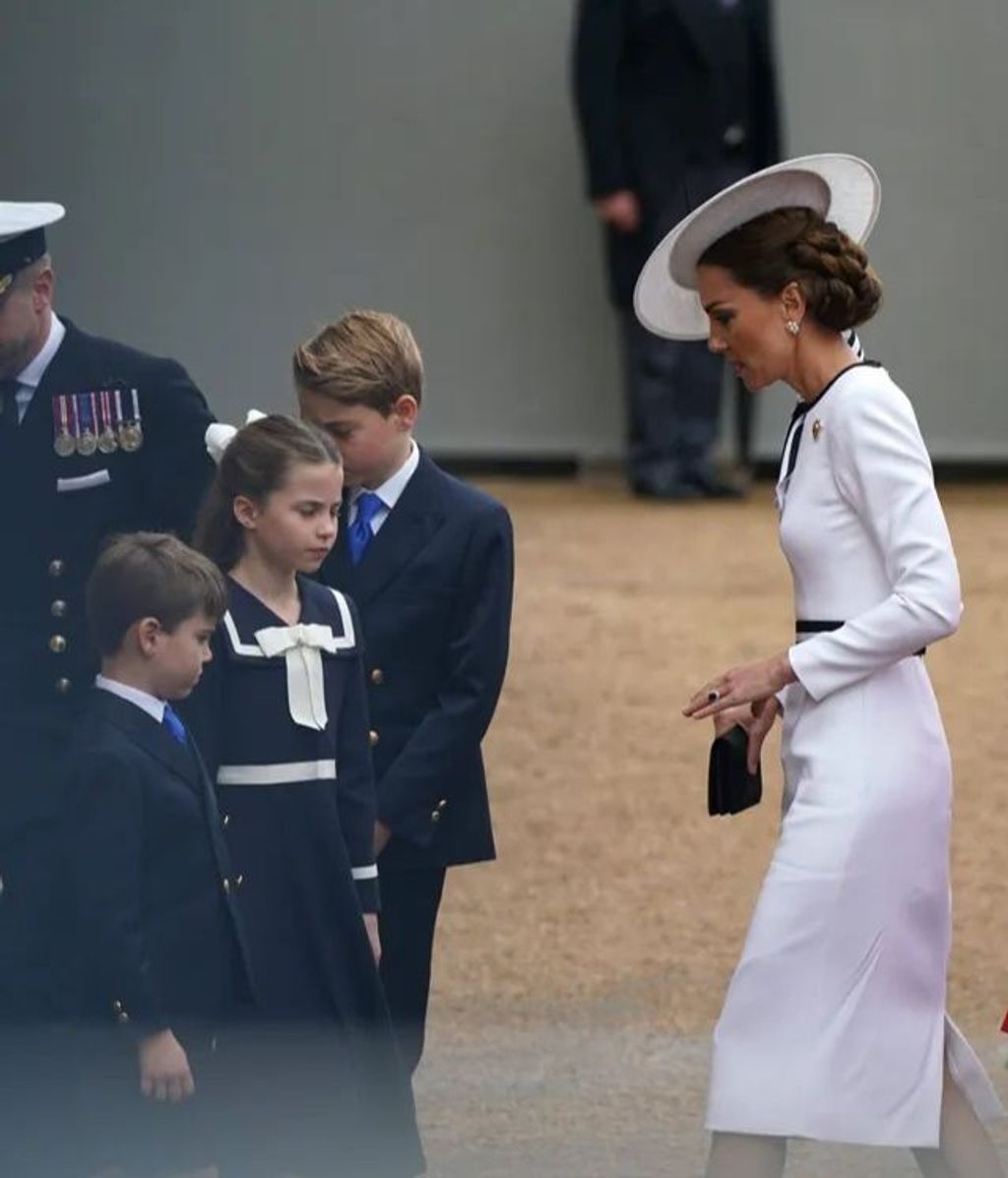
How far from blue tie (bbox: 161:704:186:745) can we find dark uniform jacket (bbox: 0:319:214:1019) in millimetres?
286

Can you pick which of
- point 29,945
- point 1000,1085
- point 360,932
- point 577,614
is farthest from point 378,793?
point 577,614

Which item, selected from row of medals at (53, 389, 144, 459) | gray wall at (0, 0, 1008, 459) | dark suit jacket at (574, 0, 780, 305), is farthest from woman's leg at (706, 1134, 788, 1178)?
gray wall at (0, 0, 1008, 459)

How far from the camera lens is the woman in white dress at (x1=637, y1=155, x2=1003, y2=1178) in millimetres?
4156

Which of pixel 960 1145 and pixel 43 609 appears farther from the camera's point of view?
pixel 43 609

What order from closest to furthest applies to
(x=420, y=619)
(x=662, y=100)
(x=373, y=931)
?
(x=373, y=931) → (x=420, y=619) → (x=662, y=100)

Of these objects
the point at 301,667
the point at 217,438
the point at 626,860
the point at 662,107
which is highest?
the point at 217,438

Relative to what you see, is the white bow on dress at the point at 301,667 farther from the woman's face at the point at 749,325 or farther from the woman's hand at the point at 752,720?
the woman's face at the point at 749,325

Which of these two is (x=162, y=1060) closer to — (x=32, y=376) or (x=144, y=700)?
(x=144, y=700)

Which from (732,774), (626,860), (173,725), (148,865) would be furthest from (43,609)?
(626,860)

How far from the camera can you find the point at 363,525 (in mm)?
4770

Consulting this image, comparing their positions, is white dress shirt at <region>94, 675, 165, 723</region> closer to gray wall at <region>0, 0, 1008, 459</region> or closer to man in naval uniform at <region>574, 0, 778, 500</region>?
man in naval uniform at <region>574, 0, 778, 500</region>

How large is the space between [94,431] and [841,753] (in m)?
1.18

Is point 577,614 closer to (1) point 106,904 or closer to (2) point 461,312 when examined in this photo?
(2) point 461,312

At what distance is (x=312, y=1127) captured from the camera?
4.62 metres
